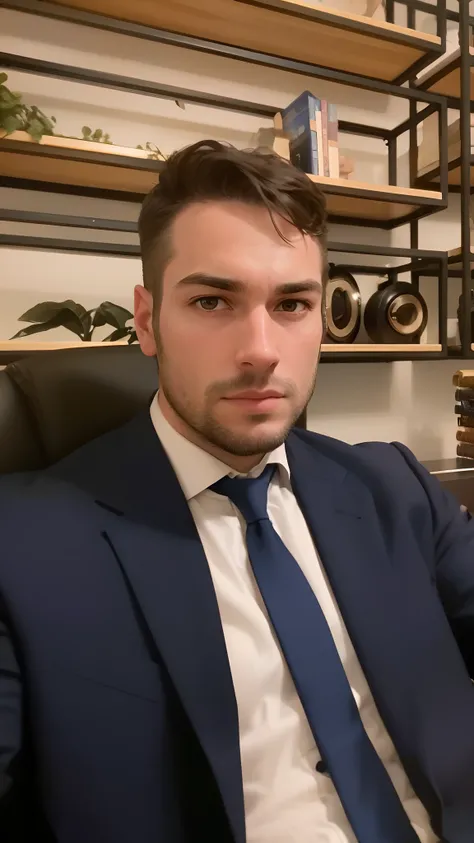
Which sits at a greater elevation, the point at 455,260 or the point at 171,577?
the point at 455,260

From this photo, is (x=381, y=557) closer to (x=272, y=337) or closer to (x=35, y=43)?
(x=272, y=337)

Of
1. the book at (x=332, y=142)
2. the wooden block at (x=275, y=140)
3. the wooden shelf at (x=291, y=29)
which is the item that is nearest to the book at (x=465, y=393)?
the book at (x=332, y=142)

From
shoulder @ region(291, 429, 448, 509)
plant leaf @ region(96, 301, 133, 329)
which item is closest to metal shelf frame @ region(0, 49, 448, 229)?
plant leaf @ region(96, 301, 133, 329)

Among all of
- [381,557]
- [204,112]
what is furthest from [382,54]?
[381,557]

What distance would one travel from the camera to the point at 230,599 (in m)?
0.72

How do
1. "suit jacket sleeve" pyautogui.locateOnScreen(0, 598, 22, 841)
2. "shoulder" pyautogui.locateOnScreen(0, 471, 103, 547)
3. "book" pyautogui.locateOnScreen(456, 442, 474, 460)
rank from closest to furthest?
1. "suit jacket sleeve" pyautogui.locateOnScreen(0, 598, 22, 841)
2. "shoulder" pyautogui.locateOnScreen(0, 471, 103, 547)
3. "book" pyautogui.locateOnScreen(456, 442, 474, 460)

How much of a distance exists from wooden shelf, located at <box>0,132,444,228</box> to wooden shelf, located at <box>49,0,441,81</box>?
42cm

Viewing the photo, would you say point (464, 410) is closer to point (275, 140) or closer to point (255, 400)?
point (275, 140)

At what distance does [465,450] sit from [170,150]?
1437 millimetres

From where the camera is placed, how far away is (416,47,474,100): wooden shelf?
178cm

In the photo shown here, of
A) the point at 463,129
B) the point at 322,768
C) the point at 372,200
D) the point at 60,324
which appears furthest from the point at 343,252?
the point at 322,768

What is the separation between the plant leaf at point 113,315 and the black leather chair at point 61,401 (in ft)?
1.66

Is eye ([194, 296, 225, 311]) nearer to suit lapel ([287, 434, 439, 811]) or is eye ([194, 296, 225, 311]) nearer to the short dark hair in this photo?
the short dark hair

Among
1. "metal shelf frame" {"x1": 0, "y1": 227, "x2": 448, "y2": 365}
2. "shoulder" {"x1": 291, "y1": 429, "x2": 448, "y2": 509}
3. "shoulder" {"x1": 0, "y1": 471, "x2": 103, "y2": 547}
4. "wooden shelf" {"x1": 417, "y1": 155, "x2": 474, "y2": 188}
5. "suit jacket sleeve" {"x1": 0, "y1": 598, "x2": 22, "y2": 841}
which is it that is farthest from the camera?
"wooden shelf" {"x1": 417, "y1": 155, "x2": 474, "y2": 188}
